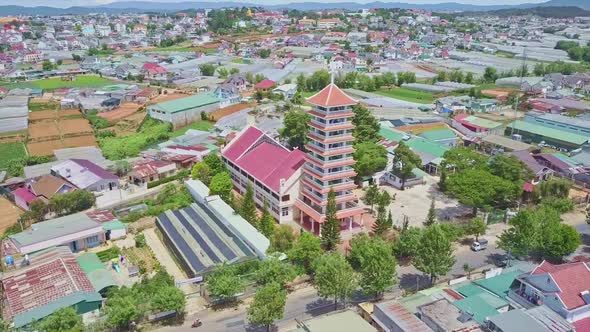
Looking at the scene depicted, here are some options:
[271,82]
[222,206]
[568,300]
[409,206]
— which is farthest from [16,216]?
[271,82]

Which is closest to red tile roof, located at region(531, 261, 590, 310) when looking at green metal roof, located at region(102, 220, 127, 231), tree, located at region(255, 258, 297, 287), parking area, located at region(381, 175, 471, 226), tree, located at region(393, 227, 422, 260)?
tree, located at region(393, 227, 422, 260)

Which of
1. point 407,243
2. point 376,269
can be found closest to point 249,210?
point 407,243

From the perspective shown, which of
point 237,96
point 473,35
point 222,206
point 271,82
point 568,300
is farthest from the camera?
point 473,35

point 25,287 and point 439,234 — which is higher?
point 439,234

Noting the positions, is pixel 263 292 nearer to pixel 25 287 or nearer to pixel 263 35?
pixel 25 287

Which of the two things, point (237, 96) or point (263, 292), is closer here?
point (263, 292)

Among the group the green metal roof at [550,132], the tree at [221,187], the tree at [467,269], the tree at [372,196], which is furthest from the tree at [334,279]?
the green metal roof at [550,132]

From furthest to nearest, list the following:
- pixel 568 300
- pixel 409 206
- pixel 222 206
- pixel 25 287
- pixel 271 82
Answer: pixel 271 82, pixel 409 206, pixel 222 206, pixel 25 287, pixel 568 300
